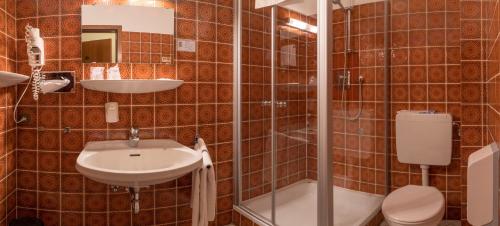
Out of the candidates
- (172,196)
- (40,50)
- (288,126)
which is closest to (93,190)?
(172,196)

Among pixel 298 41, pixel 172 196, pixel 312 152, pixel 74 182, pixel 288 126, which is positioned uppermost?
pixel 298 41

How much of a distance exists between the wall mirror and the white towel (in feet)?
2.55

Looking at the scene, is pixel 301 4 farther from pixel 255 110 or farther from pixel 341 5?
pixel 255 110

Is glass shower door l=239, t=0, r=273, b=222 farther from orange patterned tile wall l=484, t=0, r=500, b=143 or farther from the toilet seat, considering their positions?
orange patterned tile wall l=484, t=0, r=500, b=143

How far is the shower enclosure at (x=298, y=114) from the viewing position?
2.12 m

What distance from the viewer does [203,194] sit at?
5.85ft

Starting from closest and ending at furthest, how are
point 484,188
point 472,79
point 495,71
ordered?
point 484,188
point 495,71
point 472,79

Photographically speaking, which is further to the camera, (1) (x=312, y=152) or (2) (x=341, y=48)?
(2) (x=341, y=48)

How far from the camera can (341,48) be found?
213cm

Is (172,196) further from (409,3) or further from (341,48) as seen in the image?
(409,3)

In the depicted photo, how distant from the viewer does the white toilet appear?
1867mm

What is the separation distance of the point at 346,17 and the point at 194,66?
117cm

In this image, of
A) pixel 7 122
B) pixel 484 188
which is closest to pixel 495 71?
pixel 484 188

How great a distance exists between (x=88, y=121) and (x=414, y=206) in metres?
2.08
